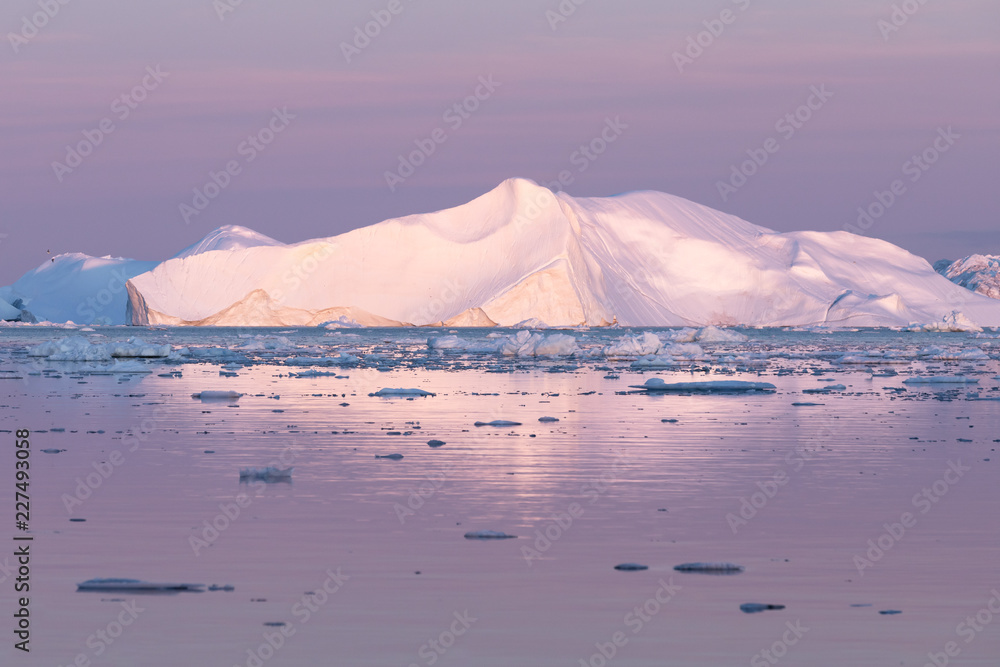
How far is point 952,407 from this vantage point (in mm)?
16656

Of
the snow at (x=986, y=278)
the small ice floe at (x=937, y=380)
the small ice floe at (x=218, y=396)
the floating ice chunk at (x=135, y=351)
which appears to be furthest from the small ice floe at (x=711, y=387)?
the snow at (x=986, y=278)

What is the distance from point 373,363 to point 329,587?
993 inches

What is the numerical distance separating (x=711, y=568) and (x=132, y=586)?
2.56 m

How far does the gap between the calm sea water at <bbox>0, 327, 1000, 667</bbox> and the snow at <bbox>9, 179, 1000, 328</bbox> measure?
5007cm

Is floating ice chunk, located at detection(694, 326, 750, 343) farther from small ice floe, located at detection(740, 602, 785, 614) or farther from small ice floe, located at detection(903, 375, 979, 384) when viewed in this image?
small ice floe, located at detection(740, 602, 785, 614)

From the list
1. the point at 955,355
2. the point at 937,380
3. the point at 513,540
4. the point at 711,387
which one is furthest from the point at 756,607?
the point at 955,355

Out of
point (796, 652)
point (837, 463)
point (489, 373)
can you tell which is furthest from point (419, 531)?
point (489, 373)

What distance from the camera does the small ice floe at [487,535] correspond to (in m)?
6.98

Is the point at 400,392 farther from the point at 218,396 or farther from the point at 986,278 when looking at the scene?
the point at 986,278

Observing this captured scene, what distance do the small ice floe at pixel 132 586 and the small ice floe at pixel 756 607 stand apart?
88.6 inches

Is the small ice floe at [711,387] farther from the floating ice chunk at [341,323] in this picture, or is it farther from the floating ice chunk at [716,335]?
the floating ice chunk at [341,323]

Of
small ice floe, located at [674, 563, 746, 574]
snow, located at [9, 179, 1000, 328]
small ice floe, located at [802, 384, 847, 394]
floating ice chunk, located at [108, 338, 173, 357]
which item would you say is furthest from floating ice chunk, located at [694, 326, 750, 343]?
small ice floe, located at [674, 563, 746, 574]

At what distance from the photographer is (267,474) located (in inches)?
361

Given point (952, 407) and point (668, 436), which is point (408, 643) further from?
point (952, 407)
